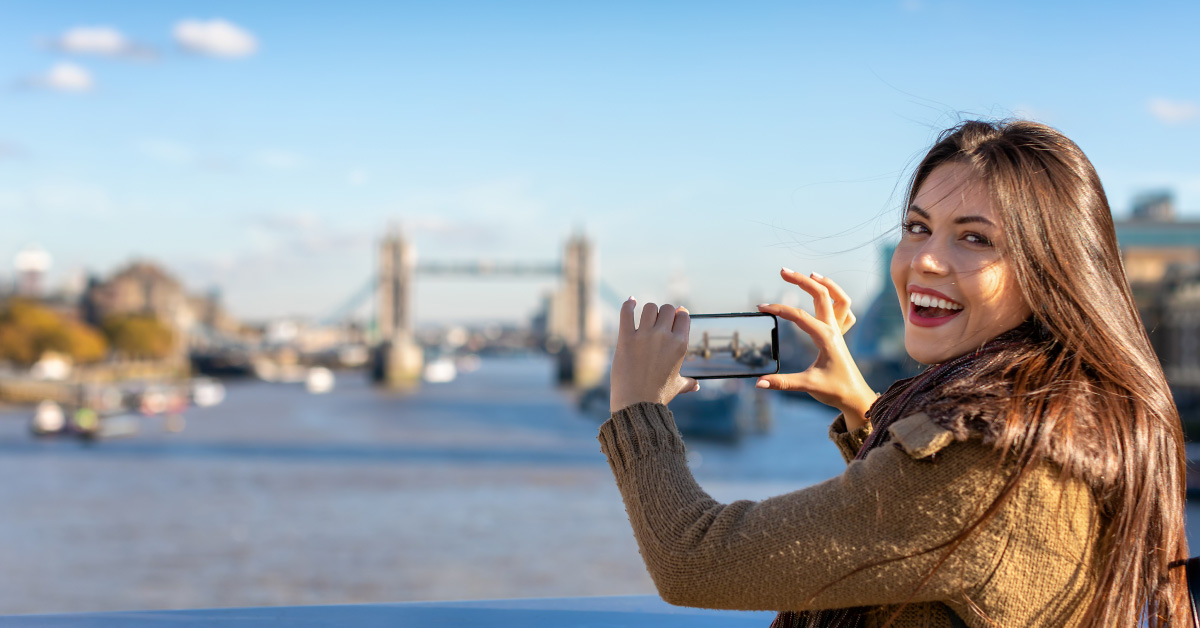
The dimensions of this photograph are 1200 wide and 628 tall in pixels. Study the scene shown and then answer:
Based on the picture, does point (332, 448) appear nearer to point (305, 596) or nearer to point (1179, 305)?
point (305, 596)

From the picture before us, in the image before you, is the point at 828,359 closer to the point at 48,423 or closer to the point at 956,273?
the point at 956,273

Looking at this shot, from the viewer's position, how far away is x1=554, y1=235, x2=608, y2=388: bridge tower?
4416cm

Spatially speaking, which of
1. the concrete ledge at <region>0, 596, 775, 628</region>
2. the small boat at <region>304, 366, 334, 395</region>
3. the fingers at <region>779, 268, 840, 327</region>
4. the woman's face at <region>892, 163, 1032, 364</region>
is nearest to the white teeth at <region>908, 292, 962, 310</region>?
the woman's face at <region>892, 163, 1032, 364</region>

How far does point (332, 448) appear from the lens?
23.2 metres

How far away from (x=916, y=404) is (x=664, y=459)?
0.46 feet

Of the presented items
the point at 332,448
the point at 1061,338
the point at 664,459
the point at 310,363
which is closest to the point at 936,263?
the point at 1061,338

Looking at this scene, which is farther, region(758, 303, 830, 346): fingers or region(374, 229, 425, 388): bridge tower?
region(374, 229, 425, 388): bridge tower

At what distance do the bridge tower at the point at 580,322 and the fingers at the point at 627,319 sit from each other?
40.6 metres

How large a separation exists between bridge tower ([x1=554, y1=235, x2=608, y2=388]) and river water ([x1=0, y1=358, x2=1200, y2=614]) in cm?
1517

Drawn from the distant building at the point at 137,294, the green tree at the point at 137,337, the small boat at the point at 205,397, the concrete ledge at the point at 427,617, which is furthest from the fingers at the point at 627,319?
the distant building at the point at 137,294

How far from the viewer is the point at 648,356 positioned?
25.7 inches

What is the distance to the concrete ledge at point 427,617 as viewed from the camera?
40.1 inches

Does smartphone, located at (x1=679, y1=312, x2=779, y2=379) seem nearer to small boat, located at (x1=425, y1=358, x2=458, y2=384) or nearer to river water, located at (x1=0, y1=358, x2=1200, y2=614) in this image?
river water, located at (x1=0, y1=358, x2=1200, y2=614)

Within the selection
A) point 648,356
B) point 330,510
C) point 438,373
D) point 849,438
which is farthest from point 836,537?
point 438,373
